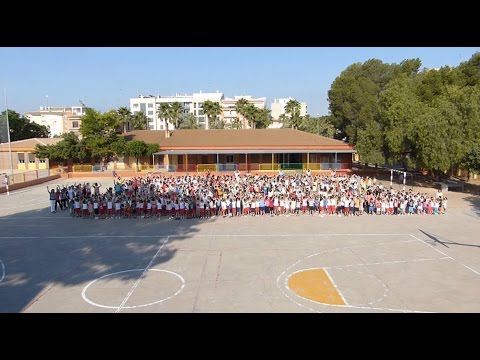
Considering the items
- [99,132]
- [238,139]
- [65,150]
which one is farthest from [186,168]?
[65,150]

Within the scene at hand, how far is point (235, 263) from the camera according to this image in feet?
49.9

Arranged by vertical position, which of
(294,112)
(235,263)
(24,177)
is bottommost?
(235,263)

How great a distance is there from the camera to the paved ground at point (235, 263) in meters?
11.8

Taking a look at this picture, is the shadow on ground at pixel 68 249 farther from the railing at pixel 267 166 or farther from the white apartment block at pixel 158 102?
the white apartment block at pixel 158 102

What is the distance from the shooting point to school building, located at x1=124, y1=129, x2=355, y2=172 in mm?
44000

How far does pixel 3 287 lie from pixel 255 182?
18602 millimetres

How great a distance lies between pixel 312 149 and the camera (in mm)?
44062

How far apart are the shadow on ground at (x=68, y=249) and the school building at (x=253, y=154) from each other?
21.6 metres

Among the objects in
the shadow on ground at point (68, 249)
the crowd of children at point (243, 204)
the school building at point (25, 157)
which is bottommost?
the shadow on ground at point (68, 249)

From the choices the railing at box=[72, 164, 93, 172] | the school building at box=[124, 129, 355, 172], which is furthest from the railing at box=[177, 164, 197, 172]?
the railing at box=[72, 164, 93, 172]

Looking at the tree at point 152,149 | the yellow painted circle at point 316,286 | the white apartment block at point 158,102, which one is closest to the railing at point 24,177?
the tree at point 152,149

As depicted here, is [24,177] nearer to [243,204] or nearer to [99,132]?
[99,132]

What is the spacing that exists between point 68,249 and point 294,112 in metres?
52.4
